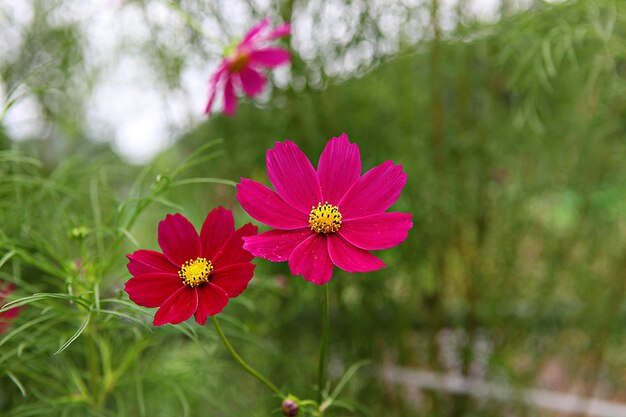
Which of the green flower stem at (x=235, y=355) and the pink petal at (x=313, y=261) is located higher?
the pink petal at (x=313, y=261)

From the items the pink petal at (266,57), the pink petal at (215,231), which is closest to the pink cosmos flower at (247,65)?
the pink petal at (266,57)

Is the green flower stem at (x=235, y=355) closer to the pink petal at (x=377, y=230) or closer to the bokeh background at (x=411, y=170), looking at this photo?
the pink petal at (x=377, y=230)

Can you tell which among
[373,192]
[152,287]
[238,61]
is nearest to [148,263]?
[152,287]

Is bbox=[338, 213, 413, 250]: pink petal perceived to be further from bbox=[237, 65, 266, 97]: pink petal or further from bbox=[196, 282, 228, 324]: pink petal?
bbox=[237, 65, 266, 97]: pink petal

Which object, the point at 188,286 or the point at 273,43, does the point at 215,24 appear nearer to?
the point at 273,43

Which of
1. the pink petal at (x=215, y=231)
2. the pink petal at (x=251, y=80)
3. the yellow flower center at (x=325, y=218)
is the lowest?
the pink petal at (x=215, y=231)

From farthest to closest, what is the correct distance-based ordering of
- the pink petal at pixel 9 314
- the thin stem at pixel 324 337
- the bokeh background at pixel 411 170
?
the bokeh background at pixel 411 170 → the pink petal at pixel 9 314 → the thin stem at pixel 324 337

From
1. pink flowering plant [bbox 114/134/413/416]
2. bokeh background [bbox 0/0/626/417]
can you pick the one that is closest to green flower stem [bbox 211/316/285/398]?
pink flowering plant [bbox 114/134/413/416]
